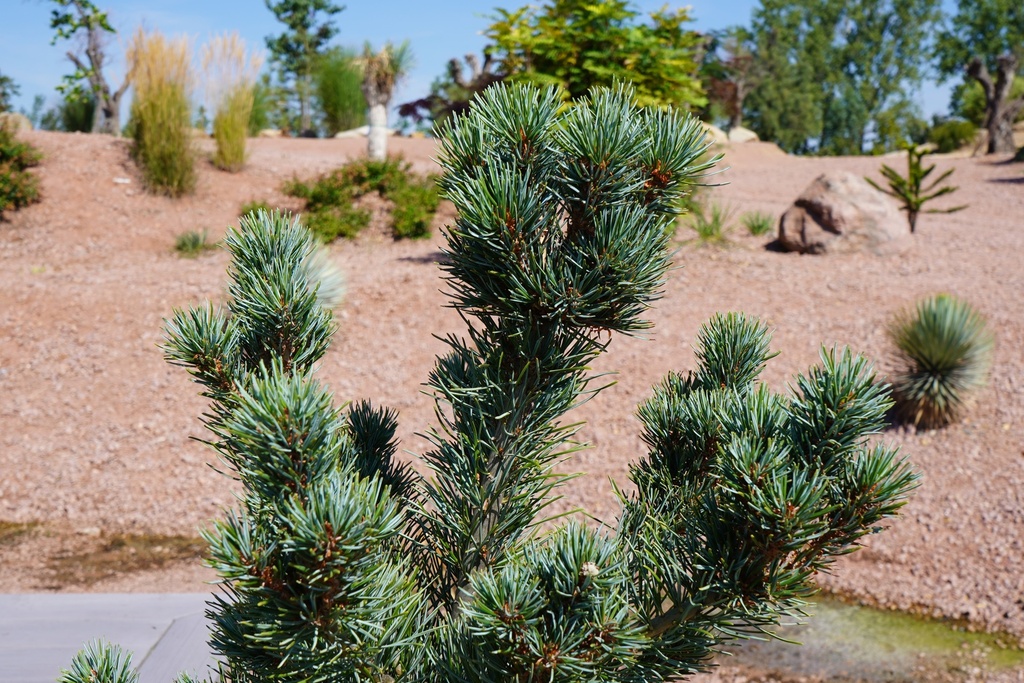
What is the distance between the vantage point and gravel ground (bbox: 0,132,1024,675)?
234 inches

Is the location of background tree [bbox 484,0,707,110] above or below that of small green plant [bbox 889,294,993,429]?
above

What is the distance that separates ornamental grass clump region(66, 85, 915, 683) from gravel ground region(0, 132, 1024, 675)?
11.4ft

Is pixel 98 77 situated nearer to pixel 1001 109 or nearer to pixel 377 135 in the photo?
pixel 377 135

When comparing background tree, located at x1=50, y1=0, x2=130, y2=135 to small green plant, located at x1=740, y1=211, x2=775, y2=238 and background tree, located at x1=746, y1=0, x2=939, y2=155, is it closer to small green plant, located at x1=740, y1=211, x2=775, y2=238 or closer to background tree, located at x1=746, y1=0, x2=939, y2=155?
small green plant, located at x1=740, y1=211, x2=775, y2=238

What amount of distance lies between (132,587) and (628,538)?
15.6 ft

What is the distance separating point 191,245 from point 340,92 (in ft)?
43.0

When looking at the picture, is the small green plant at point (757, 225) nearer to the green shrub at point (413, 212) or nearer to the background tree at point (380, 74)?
the green shrub at point (413, 212)

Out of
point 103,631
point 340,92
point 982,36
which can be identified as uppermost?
point 982,36

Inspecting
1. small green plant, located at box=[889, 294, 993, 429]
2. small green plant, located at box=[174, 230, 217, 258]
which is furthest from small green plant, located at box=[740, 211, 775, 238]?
small green plant, located at box=[174, 230, 217, 258]

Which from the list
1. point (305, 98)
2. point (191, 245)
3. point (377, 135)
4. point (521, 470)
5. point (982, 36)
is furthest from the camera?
point (982, 36)

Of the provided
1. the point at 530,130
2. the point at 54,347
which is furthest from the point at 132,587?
the point at 530,130

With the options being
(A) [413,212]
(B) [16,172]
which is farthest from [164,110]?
(A) [413,212]

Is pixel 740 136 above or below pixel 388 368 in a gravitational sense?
above

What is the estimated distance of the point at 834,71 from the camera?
134 feet
